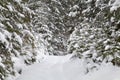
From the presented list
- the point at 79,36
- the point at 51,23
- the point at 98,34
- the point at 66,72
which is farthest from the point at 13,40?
the point at 51,23

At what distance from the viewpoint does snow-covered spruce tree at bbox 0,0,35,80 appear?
716cm

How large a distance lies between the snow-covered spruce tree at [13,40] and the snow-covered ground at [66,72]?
0.38 meters

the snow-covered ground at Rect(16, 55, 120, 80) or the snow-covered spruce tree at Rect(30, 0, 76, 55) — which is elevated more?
the snow-covered spruce tree at Rect(30, 0, 76, 55)

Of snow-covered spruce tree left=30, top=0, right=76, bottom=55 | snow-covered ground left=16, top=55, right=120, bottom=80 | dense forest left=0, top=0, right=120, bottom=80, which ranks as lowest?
snow-covered ground left=16, top=55, right=120, bottom=80

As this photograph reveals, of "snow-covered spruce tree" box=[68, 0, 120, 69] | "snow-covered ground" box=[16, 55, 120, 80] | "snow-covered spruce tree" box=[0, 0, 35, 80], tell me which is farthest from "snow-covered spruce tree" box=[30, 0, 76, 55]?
"snow-covered ground" box=[16, 55, 120, 80]

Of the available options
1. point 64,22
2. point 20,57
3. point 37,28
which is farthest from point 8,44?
point 64,22

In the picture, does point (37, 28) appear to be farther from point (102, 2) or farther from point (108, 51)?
point (108, 51)

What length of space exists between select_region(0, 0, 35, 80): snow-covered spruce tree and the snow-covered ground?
38 cm

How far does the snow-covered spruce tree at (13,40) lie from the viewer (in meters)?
7.16

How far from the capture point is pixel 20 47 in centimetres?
824

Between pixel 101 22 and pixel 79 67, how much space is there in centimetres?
172

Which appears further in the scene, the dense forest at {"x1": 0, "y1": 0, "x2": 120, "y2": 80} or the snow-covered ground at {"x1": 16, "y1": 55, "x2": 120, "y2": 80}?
the dense forest at {"x1": 0, "y1": 0, "x2": 120, "y2": 80}

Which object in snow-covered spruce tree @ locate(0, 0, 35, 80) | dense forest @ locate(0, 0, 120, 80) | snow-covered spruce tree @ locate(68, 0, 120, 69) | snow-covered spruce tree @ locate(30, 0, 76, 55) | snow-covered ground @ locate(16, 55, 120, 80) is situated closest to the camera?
snow-covered ground @ locate(16, 55, 120, 80)

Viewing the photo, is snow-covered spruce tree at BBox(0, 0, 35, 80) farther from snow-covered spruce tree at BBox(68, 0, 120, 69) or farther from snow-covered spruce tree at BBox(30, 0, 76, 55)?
snow-covered spruce tree at BBox(30, 0, 76, 55)
